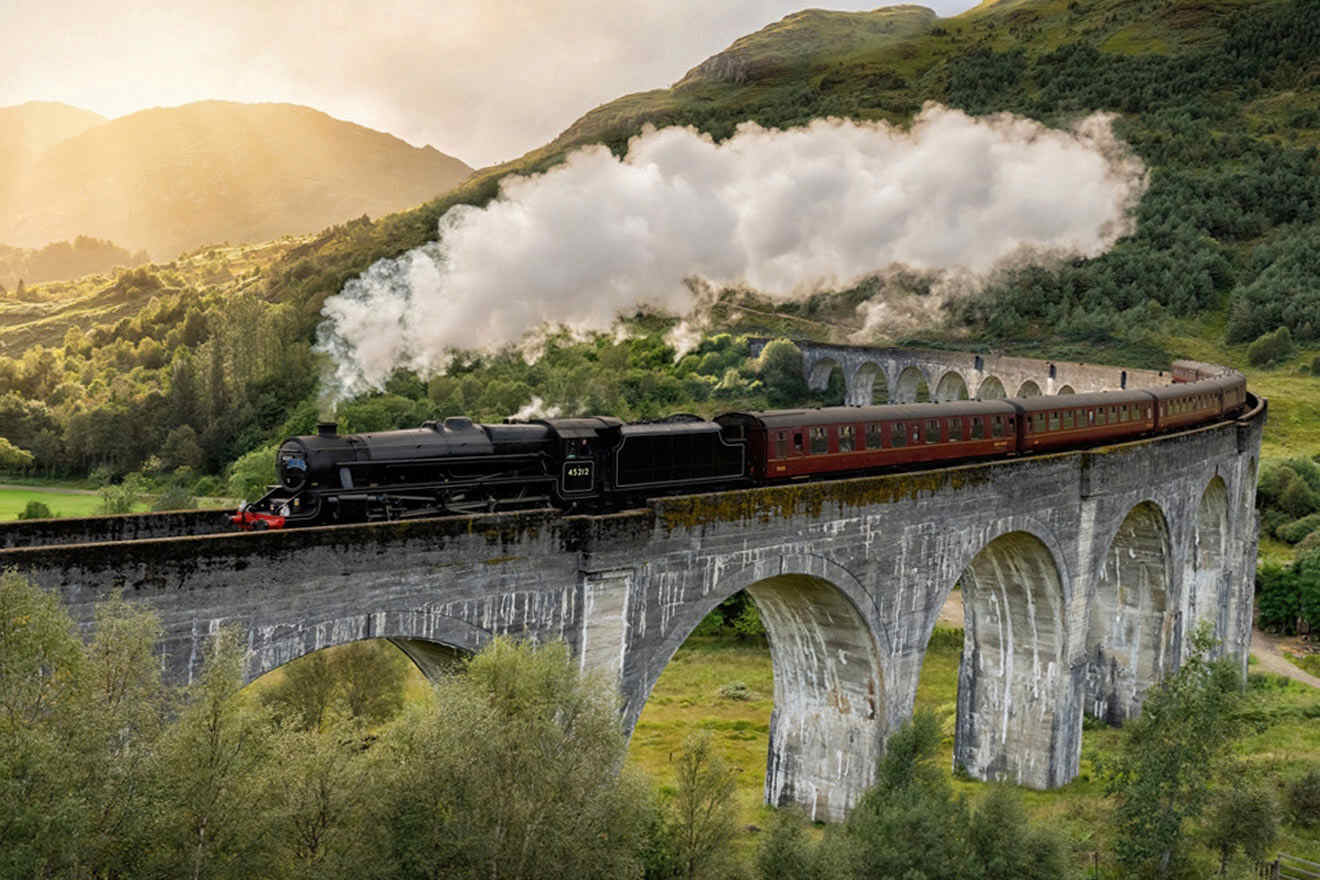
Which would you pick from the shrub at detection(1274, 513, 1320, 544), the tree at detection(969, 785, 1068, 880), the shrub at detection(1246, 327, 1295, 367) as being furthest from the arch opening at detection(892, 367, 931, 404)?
the tree at detection(969, 785, 1068, 880)

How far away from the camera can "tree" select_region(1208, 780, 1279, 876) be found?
22.4 metres

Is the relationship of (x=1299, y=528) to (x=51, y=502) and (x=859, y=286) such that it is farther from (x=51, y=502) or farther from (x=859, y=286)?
(x=51, y=502)

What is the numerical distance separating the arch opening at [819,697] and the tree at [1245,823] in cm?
784

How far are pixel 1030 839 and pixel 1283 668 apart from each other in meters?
31.9

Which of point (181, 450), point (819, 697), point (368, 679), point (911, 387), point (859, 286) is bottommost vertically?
point (368, 679)

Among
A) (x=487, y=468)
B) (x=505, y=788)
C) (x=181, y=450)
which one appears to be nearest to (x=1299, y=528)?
(x=487, y=468)

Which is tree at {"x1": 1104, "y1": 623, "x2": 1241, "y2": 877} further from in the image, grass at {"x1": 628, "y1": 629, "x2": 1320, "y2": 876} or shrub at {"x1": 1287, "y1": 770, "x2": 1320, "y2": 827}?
shrub at {"x1": 1287, "y1": 770, "x2": 1320, "y2": 827}

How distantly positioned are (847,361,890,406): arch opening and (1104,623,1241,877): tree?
6108 centimetres

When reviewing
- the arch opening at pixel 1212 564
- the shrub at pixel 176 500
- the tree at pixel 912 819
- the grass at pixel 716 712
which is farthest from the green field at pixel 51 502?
the arch opening at pixel 1212 564

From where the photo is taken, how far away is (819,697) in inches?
945

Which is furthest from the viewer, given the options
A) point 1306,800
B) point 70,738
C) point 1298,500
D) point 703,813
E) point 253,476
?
point 1298,500

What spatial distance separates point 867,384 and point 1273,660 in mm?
42328

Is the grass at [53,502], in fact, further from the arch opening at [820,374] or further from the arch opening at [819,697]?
the arch opening at [820,374]

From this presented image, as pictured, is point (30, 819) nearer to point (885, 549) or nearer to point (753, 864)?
point (753, 864)
